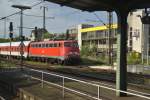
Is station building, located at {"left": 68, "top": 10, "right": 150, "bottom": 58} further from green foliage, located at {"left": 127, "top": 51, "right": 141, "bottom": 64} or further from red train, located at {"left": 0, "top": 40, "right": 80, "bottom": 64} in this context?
red train, located at {"left": 0, "top": 40, "right": 80, "bottom": 64}

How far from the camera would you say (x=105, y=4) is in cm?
1470

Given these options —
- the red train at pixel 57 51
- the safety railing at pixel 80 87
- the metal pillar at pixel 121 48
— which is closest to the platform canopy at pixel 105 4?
the metal pillar at pixel 121 48

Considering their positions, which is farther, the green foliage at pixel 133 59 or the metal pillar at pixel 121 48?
the green foliage at pixel 133 59

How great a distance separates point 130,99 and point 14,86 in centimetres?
852

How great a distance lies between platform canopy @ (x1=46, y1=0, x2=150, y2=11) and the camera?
13.9m

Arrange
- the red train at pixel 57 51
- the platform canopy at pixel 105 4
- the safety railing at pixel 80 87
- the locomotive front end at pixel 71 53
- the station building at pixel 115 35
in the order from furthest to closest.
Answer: the station building at pixel 115 35 < the red train at pixel 57 51 < the locomotive front end at pixel 71 53 < the platform canopy at pixel 105 4 < the safety railing at pixel 80 87

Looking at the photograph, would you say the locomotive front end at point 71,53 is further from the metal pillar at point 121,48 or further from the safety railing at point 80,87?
the metal pillar at point 121,48

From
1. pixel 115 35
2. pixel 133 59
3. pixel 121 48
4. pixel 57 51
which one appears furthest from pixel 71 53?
pixel 115 35

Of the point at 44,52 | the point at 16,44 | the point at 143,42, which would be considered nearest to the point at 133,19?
the point at 143,42

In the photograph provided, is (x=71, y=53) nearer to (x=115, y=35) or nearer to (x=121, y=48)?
(x=121, y=48)

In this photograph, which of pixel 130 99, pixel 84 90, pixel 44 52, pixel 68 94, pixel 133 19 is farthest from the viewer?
pixel 133 19

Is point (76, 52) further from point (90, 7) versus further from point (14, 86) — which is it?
point (90, 7)

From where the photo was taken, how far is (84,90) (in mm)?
16922

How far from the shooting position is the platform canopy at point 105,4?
13.9m
